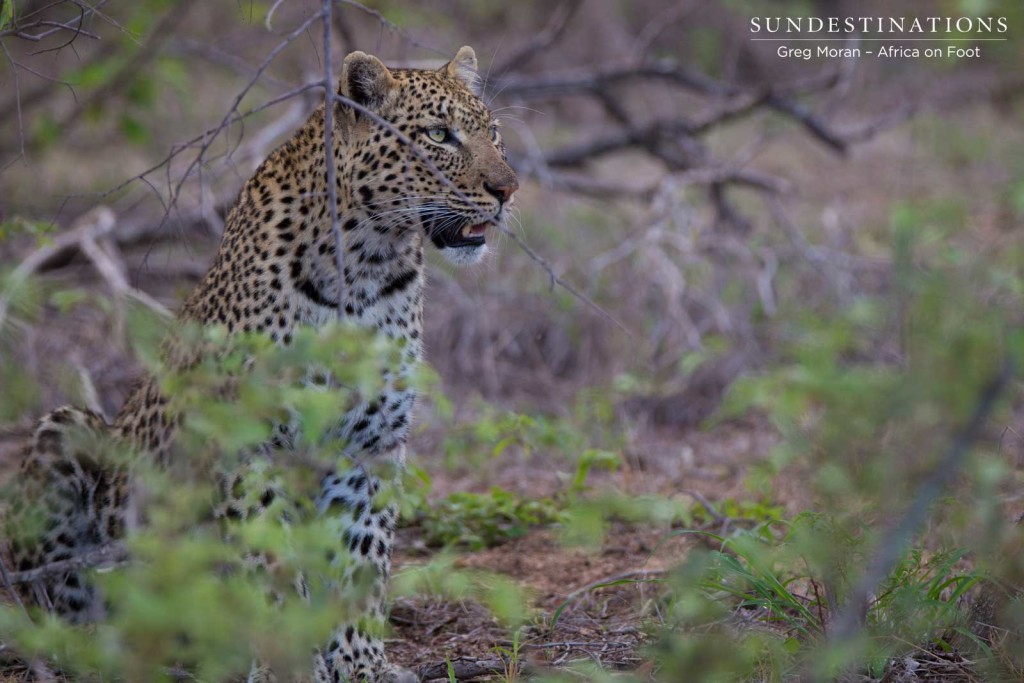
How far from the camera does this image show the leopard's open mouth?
15.3 feet

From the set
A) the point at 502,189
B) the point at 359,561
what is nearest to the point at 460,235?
the point at 502,189

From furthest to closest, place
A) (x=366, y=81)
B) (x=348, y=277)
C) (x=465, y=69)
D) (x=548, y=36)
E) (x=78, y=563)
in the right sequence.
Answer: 1. (x=548, y=36)
2. (x=465, y=69)
3. (x=366, y=81)
4. (x=348, y=277)
5. (x=78, y=563)

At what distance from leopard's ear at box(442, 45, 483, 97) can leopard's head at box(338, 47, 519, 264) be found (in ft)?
0.72

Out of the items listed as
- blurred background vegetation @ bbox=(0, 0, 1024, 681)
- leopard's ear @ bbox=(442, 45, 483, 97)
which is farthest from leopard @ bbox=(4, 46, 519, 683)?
blurred background vegetation @ bbox=(0, 0, 1024, 681)

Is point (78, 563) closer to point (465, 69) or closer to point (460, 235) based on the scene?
point (460, 235)

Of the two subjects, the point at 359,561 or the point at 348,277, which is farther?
the point at 359,561

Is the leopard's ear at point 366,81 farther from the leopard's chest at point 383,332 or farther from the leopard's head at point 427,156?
the leopard's chest at point 383,332

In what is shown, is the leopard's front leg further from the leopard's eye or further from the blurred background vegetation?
the leopard's eye

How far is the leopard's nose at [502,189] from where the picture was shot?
4.56m

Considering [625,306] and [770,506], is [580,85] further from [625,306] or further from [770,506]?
[770,506]

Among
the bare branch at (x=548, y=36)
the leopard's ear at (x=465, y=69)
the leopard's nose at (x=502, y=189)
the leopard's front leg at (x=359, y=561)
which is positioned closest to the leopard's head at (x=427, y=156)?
the leopard's nose at (x=502, y=189)

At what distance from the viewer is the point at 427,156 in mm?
4395

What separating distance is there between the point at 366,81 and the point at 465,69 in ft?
2.16

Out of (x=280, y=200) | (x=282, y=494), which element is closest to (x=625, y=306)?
(x=280, y=200)
